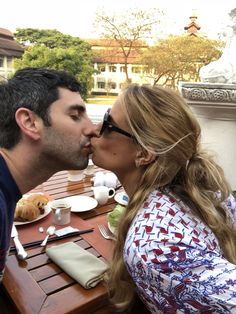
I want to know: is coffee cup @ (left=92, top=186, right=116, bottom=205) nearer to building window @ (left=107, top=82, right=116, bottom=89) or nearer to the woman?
the woman

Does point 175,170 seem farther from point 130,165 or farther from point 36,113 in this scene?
point 36,113

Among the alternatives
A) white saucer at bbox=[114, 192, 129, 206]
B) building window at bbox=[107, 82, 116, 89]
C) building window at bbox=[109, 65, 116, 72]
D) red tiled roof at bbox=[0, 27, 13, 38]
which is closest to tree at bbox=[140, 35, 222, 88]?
building window at bbox=[107, 82, 116, 89]

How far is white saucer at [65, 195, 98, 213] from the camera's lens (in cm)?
143

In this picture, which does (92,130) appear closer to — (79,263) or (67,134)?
(67,134)

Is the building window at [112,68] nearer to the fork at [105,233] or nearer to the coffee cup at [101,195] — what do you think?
the coffee cup at [101,195]

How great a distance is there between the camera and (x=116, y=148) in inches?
41.4

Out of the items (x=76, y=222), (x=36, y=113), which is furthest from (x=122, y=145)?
(x=76, y=222)

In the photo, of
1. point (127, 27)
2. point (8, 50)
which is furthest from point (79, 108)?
point (127, 27)

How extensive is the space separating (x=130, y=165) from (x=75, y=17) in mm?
12608

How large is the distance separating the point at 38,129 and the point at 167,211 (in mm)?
615

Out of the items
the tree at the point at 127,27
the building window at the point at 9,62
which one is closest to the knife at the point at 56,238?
the building window at the point at 9,62

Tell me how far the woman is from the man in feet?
0.40

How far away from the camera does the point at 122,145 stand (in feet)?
3.38

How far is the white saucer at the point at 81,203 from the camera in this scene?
143cm
